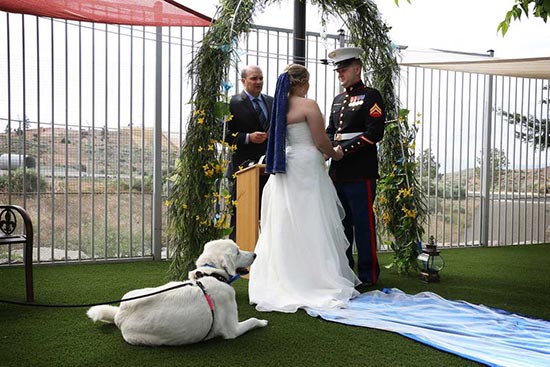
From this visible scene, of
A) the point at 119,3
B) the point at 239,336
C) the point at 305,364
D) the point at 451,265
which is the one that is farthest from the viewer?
the point at 451,265

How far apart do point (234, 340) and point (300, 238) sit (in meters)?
1.15

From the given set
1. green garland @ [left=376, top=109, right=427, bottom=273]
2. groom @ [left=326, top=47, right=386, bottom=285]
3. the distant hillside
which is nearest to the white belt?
groom @ [left=326, top=47, right=386, bottom=285]

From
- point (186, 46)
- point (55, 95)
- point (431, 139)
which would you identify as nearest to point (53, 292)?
point (55, 95)

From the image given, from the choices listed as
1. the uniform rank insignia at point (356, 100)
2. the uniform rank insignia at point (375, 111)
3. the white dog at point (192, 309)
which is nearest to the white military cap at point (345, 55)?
the uniform rank insignia at point (356, 100)

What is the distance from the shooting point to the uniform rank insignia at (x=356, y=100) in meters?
4.39

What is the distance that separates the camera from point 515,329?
312 cm

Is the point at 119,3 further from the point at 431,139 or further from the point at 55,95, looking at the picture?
the point at 431,139

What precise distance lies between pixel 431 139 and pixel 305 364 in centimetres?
523

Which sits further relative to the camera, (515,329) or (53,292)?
(53,292)

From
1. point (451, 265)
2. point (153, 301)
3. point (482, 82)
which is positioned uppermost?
point (482, 82)

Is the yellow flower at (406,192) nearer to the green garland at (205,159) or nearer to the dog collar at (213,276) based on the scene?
the green garland at (205,159)

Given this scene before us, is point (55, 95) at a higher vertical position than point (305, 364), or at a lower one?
higher

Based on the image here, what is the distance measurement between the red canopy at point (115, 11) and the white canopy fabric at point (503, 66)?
2.41m

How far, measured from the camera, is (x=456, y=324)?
10.5 ft
